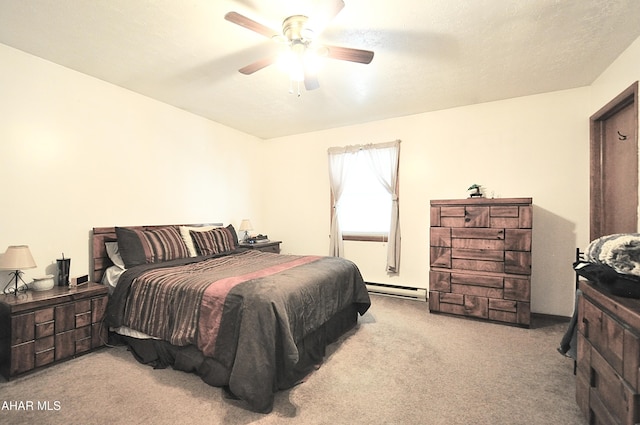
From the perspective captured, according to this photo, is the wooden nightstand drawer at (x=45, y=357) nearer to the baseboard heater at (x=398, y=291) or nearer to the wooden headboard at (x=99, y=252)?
the wooden headboard at (x=99, y=252)

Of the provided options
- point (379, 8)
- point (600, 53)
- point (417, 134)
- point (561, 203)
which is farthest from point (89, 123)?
point (561, 203)

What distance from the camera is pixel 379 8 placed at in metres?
1.95

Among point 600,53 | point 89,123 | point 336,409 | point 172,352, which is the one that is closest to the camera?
point 336,409

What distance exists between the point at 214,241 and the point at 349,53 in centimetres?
262

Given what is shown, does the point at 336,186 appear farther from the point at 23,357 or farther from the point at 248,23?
the point at 23,357

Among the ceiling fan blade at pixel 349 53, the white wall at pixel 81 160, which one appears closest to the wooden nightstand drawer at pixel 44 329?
the white wall at pixel 81 160

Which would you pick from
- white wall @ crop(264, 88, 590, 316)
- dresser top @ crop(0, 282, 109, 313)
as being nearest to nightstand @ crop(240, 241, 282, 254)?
white wall @ crop(264, 88, 590, 316)

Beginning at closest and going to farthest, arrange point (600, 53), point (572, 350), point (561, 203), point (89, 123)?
point (572, 350) → point (600, 53) → point (89, 123) → point (561, 203)

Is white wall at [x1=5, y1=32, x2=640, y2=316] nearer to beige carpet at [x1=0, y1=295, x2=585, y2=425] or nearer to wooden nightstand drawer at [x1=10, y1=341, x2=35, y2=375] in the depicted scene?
wooden nightstand drawer at [x1=10, y1=341, x2=35, y2=375]

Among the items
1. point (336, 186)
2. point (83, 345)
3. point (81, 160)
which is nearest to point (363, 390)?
point (83, 345)

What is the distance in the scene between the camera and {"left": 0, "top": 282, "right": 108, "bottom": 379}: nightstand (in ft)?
6.75

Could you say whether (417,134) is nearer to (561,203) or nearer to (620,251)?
(561,203)

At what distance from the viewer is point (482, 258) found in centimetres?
320

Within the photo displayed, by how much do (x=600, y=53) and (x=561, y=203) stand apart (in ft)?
5.09
